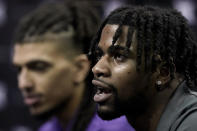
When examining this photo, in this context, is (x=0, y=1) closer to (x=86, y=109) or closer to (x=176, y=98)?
(x=86, y=109)

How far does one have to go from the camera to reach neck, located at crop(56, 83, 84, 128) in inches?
120

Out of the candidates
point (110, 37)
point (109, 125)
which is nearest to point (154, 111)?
point (110, 37)

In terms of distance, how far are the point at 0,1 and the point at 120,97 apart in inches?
90.5

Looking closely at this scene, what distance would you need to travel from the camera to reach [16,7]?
3.86 meters

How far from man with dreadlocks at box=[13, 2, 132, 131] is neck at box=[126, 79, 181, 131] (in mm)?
1153

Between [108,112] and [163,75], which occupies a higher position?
[163,75]

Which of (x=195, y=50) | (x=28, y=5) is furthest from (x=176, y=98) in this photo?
(x=28, y=5)

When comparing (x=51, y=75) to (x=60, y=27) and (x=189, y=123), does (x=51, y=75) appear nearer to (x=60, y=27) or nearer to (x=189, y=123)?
(x=60, y=27)

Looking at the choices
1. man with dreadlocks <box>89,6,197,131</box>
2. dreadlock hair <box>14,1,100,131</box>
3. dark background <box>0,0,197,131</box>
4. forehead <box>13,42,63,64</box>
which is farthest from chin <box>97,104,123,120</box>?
dark background <box>0,0,197,131</box>

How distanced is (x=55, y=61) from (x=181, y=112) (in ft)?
4.59

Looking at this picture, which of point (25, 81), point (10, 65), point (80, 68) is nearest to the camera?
point (25, 81)

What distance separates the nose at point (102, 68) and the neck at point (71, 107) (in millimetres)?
1243

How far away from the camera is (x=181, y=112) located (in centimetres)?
Result: 181

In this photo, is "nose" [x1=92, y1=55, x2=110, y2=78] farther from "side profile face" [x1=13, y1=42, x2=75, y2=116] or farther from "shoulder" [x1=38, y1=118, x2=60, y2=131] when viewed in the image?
"shoulder" [x1=38, y1=118, x2=60, y2=131]
